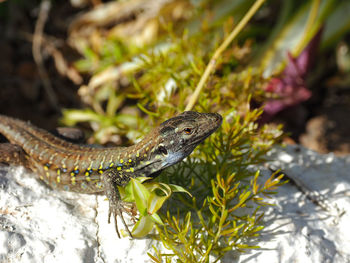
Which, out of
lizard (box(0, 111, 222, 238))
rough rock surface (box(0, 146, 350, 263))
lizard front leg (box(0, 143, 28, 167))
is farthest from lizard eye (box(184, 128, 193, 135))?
lizard front leg (box(0, 143, 28, 167))

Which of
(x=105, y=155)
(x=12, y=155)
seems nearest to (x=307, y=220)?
(x=105, y=155)

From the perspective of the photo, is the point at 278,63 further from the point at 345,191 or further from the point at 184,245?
the point at 184,245

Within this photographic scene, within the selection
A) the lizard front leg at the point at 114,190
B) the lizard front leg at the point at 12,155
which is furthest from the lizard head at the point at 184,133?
the lizard front leg at the point at 12,155

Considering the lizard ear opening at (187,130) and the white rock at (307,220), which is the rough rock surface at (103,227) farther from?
the lizard ear opening at (187,130)

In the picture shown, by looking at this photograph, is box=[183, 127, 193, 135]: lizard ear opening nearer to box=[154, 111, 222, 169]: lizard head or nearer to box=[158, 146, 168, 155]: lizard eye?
box=[154, 111, 222, 169]: lizard head

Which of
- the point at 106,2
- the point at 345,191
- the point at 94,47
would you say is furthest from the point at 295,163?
the point at 106,2

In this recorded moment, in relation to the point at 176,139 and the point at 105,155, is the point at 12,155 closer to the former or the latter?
the point at 105,155

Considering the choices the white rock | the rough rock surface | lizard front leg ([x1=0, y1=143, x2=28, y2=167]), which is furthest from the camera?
lizard front leg ([x1=0, y1=143, x2=28, y2=167])
